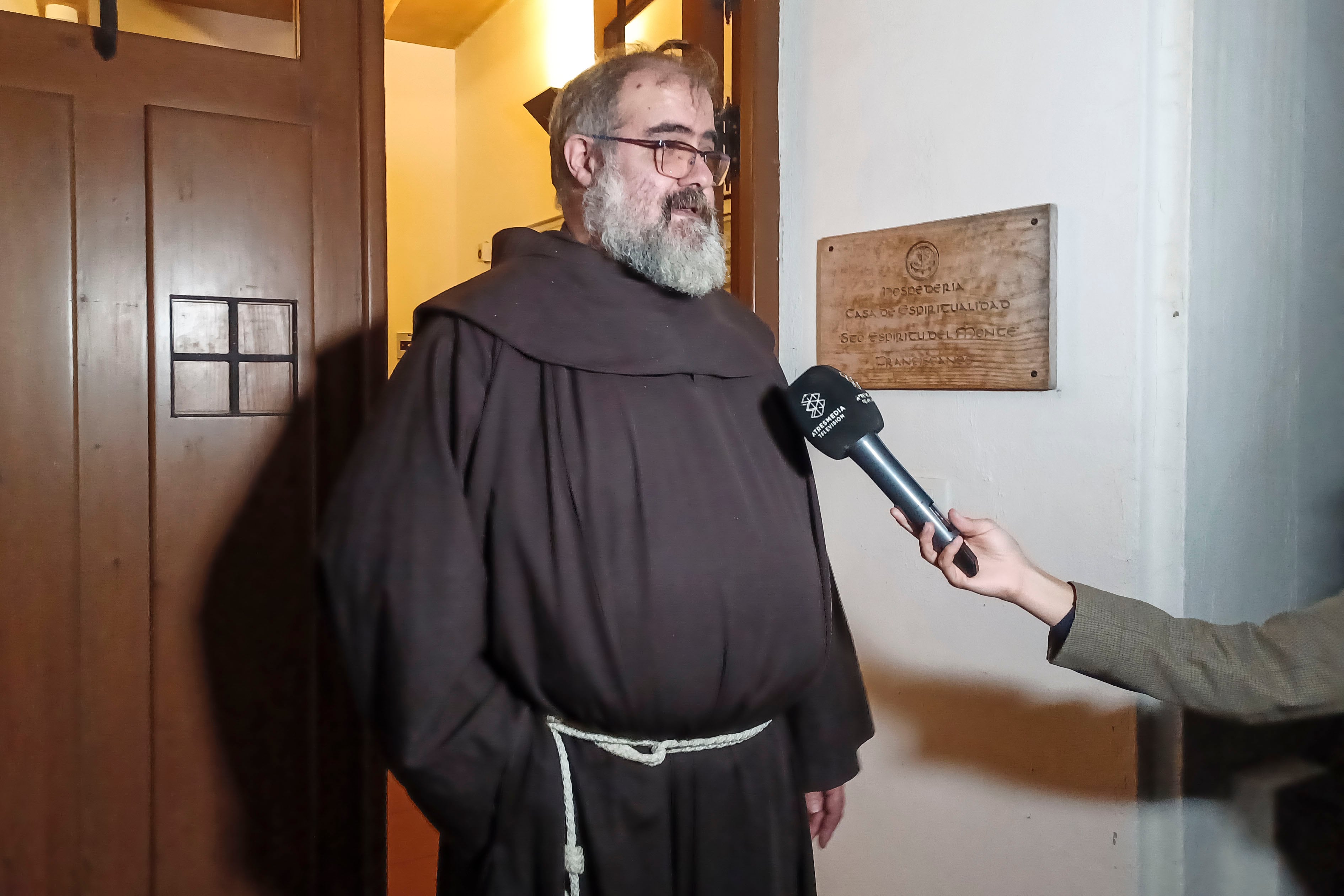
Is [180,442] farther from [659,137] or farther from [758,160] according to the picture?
[758,160]

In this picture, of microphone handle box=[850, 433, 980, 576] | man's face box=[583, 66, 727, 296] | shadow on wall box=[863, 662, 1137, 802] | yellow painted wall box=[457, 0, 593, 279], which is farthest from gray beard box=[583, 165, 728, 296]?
yellow painted wall box=[457, 0, 593, 279]

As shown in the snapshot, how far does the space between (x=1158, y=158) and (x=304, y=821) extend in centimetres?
195

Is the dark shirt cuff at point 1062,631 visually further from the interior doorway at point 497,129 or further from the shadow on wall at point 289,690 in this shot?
the shadow on wall at point 289,690

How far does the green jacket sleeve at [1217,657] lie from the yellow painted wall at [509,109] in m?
3.33

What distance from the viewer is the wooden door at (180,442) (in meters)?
1.58

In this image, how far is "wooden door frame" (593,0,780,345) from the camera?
2.12 m

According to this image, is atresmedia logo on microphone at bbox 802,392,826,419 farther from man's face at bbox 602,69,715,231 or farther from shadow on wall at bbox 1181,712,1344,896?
shadow on wall at bbox 1181,712,1344,896

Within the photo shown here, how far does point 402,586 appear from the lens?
4.12ft

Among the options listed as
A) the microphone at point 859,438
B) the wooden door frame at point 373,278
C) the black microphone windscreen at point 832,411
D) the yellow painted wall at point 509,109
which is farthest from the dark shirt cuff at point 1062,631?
the yellow painted wall at point 509,109

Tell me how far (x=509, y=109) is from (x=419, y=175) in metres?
0.86

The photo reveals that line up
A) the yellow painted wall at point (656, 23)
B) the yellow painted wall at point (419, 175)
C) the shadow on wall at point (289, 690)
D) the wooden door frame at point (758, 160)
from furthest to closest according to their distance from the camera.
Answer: the yellow painted wall at point (419, 175) → the yellow painted wall at point (656, 23) → the wooden door frame at point (758, 160) → the shadow on wall at point (289, 690)

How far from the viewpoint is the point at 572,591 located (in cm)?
131

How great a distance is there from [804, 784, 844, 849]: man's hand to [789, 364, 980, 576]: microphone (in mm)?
608

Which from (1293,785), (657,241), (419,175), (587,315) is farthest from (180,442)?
(419,175)
